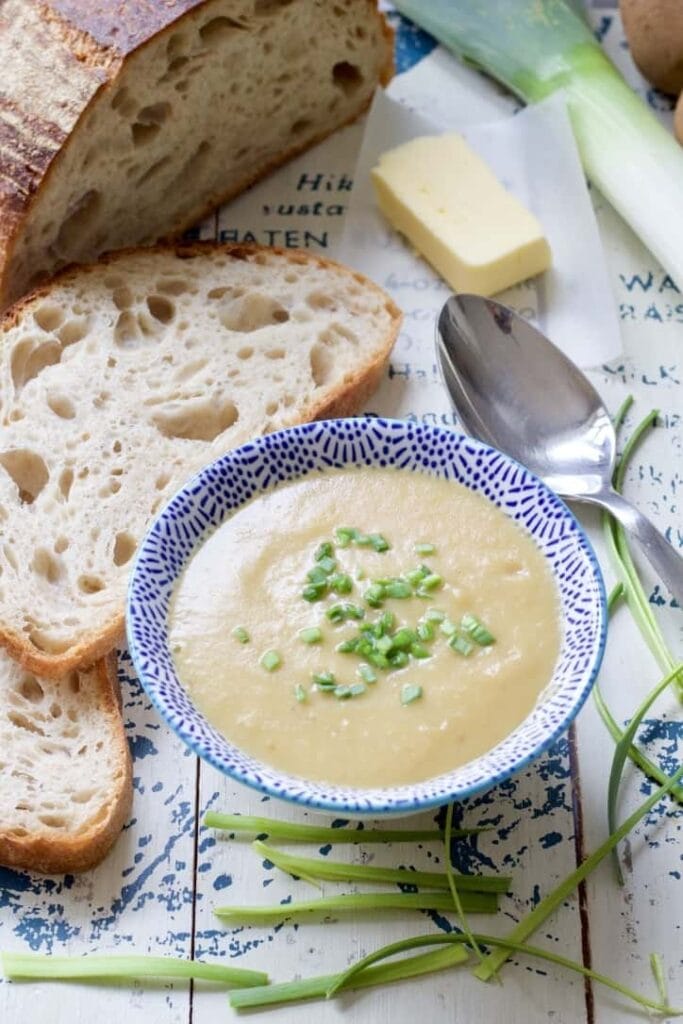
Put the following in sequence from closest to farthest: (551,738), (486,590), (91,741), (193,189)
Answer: (551,738), (486,590), (91,741), (193,189)

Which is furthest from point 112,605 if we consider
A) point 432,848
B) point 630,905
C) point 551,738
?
point 630,905

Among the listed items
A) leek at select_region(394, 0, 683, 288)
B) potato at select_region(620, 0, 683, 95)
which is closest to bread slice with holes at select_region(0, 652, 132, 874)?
leek at select_region(394, 0, 683, 288)

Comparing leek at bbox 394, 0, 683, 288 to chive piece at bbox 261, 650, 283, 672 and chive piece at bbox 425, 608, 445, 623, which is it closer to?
chive piece at bbox 425, 608, 445, 623

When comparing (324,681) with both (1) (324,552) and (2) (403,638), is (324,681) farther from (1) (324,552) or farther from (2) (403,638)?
(1) (324,552)

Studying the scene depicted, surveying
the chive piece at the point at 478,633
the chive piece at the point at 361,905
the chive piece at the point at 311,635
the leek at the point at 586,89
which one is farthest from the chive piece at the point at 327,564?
the leek at the point at 586,89

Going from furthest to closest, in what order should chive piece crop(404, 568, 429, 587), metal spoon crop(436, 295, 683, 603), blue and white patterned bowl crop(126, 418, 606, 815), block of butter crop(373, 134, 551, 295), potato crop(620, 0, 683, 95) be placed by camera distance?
potato crop(620, 0, 683, 95) < block of butter crop(373, 134, 551, 295) < metal spoon crop(436, 295, 683, 603) < chive piece crop(404, 568, 429, 587) < blue and white patterned bowl crop(126, 418, 606, 815)

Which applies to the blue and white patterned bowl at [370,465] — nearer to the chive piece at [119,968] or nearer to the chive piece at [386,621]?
the chive piece at [386,621]

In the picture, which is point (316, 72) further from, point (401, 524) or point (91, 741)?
point (91, 741)
